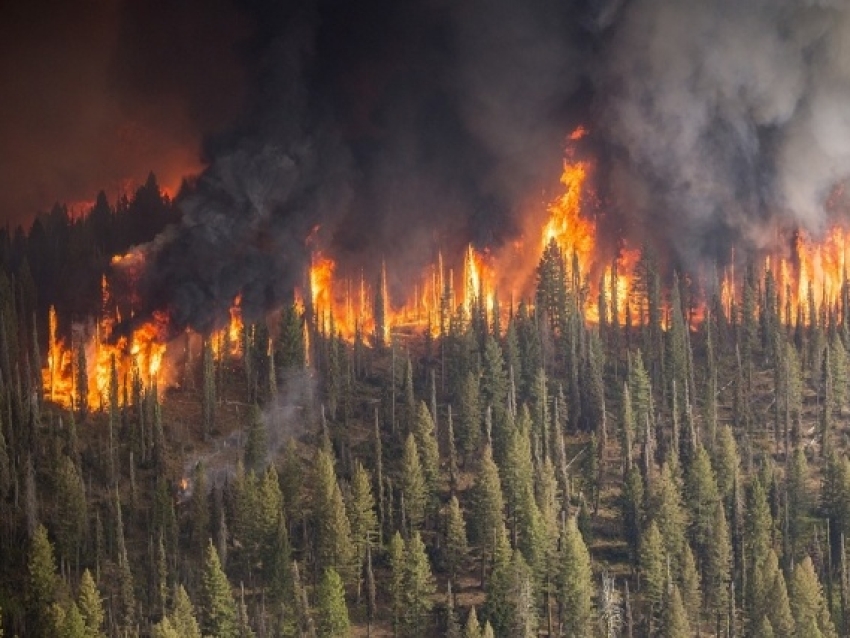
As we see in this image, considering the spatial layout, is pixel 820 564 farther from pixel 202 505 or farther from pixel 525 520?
pixel 202 505

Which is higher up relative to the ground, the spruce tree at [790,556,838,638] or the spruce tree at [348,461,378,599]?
the spruce tree at [348,461,378,599]

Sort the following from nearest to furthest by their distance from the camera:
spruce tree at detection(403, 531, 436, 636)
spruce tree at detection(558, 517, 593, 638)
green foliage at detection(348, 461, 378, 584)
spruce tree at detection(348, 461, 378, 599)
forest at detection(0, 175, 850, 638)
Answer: forest at detection(0, 175, 850, 638), spruce tree at detection(558, 517, 593, 638), spruce tree at detection(403, 531, 436, 636), spruce tree at detection(348, 461, 378, 599), green foliage at detection(348, 461, 378, 584)

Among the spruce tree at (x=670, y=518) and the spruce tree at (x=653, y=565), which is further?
the spruce tree at (x=670, y=518)

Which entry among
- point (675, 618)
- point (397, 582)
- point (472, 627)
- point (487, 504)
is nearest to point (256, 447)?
point (487, 504)

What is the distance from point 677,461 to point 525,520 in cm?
2310

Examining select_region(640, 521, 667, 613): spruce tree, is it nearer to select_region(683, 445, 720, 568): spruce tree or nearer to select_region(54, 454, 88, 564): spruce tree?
select_region(683, 445, 720, 568): spruce tree

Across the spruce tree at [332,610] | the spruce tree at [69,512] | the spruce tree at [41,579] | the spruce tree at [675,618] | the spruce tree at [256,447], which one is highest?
the spruce tree at [256,447]

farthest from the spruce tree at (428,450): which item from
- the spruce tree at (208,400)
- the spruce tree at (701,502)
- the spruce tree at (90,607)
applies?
the spruce tree at (90,607)

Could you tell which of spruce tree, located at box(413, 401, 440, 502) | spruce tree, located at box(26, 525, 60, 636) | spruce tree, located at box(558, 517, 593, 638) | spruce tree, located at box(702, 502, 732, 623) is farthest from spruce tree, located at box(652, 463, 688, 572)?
spruce tree, located at box(26, 525, 60, 636)

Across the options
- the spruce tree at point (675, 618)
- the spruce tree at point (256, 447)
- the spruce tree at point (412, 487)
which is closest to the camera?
the spruce tree at point (675, 618)

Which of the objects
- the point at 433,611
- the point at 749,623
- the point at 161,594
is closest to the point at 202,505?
the point at 161,594

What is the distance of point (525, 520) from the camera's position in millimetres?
171000

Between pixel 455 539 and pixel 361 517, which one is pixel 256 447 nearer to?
pixel 361 517

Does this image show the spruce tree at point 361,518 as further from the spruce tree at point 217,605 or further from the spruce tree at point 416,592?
the spruce tree at point 217,605
